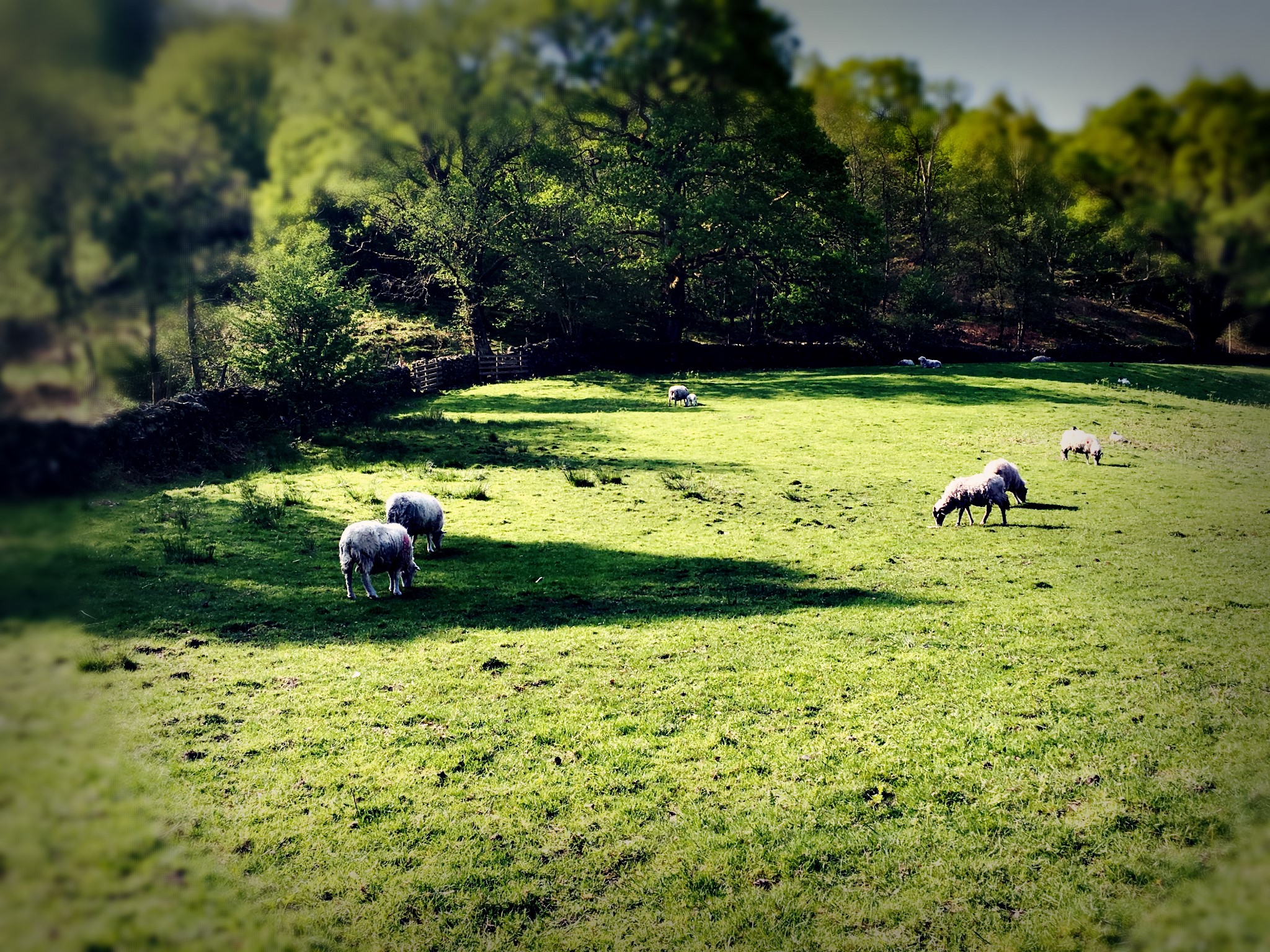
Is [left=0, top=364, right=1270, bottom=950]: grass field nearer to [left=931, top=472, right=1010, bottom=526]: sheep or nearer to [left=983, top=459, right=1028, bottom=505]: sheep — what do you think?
[left=931, top=472, right=1010, bottom=526]: sheep

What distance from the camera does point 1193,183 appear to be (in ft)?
2.92

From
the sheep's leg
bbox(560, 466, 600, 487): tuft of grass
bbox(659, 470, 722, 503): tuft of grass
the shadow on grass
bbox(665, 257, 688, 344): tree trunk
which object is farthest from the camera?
bbox(560, 466, 600, 487): tuft of grass

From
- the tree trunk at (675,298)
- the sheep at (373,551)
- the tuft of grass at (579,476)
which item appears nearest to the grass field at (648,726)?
the sheep at (373,551)

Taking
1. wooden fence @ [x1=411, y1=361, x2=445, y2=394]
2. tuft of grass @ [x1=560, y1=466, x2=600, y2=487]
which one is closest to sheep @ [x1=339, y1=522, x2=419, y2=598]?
tuft of grass @ [x1=560, y1=466, x2=600, y2=487]

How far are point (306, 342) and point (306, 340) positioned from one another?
0.06 metres

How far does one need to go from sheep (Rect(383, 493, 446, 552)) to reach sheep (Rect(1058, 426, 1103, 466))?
1549 centimetres

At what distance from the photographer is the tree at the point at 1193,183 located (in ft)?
2.71

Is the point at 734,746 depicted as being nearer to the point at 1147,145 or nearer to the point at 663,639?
the point at 663,639

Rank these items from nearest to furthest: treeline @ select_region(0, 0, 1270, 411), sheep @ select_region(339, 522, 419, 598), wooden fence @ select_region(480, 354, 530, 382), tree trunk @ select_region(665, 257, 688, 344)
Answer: treeline @ select_region(0, 0, 1270, 411) < sheep @ select_region(339, 522, 419, 598) < tree trunk @ select_region(665, 257, 688, 344) < wooden fence @ select_region(480, 354, 530, 382)

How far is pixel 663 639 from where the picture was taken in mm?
8352

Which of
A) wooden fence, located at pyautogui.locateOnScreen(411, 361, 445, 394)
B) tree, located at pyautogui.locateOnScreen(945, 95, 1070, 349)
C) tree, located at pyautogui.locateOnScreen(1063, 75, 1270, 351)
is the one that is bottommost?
tree, located at pyautogui.locateOnScreen(1063, 75, 1270, 351)

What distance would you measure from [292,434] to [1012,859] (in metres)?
19.5

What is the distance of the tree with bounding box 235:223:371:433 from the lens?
736 inches

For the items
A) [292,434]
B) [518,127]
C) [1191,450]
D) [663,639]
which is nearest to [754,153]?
[518,127]
